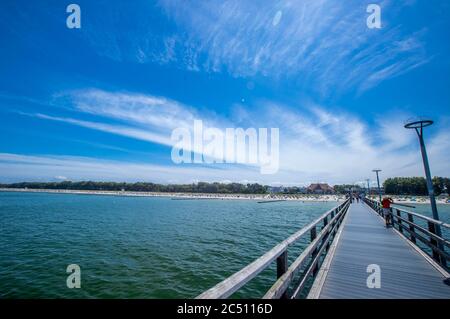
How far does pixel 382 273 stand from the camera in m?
5.03

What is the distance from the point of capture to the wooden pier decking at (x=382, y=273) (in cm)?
401

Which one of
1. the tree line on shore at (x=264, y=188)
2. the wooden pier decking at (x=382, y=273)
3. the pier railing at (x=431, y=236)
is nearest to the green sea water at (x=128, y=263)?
the wooden pier decking at (x=382, y=273)

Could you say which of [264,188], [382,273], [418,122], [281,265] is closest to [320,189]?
[264,188]

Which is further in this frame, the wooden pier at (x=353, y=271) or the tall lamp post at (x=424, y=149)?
the tall lamp post at (x=424, y=149)

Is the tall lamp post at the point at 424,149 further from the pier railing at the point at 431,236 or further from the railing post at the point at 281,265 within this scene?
the railing post at the point at 281,265

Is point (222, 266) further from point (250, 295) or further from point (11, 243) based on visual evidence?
point (11, 243)

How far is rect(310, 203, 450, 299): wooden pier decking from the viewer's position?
4.01m

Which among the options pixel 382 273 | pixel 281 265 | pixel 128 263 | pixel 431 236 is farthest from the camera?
pixel 128 263

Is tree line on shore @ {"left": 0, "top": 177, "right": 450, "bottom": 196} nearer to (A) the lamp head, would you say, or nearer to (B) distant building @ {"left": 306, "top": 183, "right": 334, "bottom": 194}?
(B) distant building @ {"left": 306, "top": 183, "right": 334, "bottom": 194}

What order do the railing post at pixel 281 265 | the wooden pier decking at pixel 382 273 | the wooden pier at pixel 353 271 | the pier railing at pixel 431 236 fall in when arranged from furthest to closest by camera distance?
the pier railing at pixel 431 236 → the wooden pier decking at pixel 382 273 → the railing post at pixel 281 265 → the wooden pier at pixel 353 271

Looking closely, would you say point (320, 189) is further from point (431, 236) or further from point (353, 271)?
point (353, 271)

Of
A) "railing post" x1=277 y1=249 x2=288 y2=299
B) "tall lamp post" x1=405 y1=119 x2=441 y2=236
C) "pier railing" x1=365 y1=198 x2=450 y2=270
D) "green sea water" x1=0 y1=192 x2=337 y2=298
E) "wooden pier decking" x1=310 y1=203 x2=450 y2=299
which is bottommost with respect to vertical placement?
"green sea water" x1=0 y1=192 x2=337 y2=298

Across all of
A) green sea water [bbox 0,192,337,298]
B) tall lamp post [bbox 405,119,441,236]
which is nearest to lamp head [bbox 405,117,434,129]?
tall lamp post [bbox 405,119,441,236]
